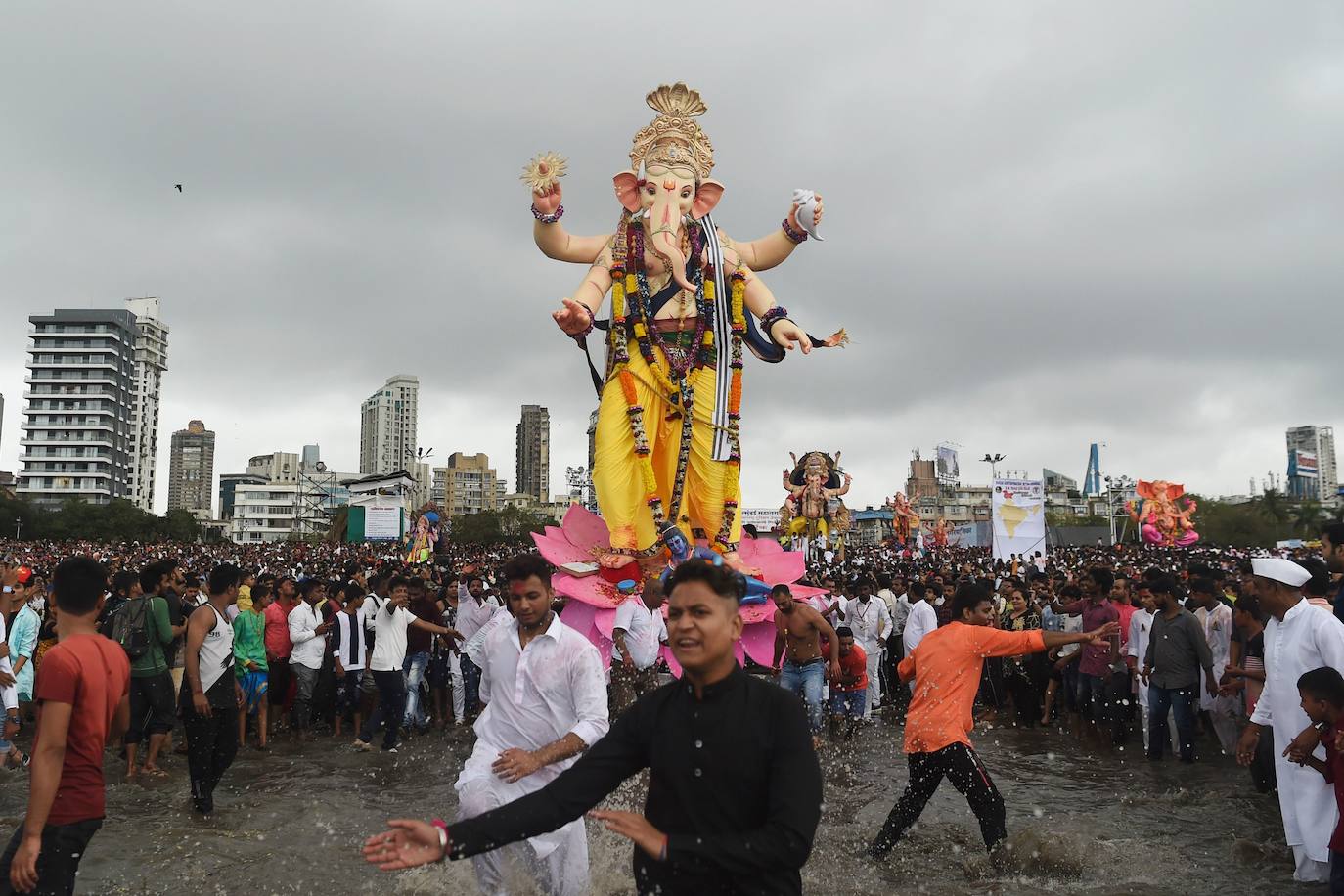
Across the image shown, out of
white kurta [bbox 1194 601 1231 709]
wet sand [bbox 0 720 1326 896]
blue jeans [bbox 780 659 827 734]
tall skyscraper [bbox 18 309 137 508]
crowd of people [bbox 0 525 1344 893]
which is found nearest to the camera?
crowd of people [bbox 0 525 1344 893]

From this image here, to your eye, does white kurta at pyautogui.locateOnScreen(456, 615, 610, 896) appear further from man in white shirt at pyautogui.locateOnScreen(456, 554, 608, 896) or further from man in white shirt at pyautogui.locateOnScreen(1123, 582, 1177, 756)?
man in white shirt at pyautogui.locateOnScreen(1123, 582, 1177, 756)

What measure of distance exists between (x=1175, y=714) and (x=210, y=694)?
781 centimetres

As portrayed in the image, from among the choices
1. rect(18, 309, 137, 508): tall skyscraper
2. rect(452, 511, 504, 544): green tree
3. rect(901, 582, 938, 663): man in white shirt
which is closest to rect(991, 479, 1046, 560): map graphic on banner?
rect(901, 582, 938, 663): man in white shirt

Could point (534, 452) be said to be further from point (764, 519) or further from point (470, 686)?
point (470, 686)

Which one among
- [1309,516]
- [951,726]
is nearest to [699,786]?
[951,726]

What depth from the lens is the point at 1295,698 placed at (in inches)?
212

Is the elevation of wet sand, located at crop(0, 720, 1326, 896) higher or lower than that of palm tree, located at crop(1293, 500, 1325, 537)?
lower

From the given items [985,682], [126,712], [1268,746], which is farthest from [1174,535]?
[126,712]

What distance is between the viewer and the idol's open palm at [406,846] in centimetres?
248

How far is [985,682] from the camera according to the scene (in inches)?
493

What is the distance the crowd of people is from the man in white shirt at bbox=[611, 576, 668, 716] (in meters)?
0.02

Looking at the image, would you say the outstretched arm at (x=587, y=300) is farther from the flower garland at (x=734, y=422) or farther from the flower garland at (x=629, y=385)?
the flower garland at (x=734, y=422)

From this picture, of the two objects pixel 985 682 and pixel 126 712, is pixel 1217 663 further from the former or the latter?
pixel 126 712

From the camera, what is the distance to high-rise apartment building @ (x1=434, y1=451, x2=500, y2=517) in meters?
167
